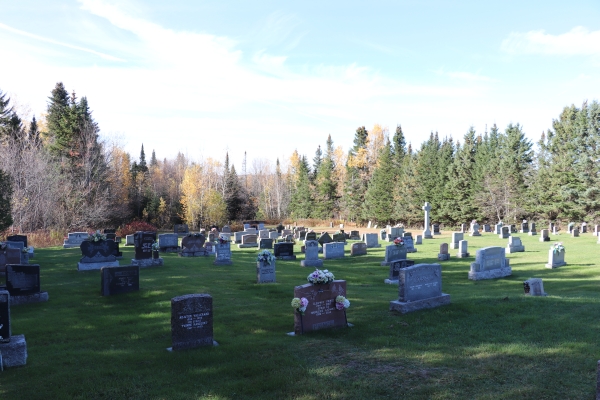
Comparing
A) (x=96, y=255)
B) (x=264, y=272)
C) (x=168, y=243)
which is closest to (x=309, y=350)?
(x=264, y=272)

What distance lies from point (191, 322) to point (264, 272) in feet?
22.1

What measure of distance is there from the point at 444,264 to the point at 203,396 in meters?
A: 16.1

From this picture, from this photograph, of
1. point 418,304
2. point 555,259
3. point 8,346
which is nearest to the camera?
point 8,346

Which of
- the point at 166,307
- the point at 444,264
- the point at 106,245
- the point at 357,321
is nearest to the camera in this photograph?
the point at 357,321

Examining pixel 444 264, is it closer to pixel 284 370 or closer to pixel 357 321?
pixel 357 321

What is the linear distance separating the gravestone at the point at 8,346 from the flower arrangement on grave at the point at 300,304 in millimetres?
4850

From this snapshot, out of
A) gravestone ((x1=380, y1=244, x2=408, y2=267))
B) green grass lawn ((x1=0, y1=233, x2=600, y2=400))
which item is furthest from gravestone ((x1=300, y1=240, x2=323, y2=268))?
green grass lawn ((x1=0, y1=233, x2=600, y2=400))

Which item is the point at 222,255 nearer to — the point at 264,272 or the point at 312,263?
the point at 312,263

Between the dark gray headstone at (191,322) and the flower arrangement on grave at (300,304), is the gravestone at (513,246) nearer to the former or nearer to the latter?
the flower arrangement on grave at (300,304)

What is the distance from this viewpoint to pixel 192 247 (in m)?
23.3

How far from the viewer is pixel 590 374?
615 cm

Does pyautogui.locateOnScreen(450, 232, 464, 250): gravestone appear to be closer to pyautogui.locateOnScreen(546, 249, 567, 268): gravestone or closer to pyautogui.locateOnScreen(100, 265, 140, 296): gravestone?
pyautogui.locateOnScreen(546, 249, 567, 268): gravestone

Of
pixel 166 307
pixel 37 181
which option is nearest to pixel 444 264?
pixel 166 307

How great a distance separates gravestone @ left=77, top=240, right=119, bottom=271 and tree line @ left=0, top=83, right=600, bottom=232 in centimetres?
1617
